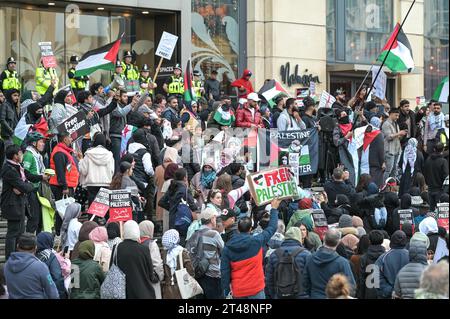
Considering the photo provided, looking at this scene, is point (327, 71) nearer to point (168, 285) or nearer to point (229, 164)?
point (229, 164)

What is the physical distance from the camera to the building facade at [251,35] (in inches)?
1113

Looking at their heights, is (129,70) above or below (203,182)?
above

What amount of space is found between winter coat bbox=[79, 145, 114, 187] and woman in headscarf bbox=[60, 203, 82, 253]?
2.10 m

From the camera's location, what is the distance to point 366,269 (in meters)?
13.3

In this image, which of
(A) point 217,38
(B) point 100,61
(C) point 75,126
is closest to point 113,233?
(C) point 75,126

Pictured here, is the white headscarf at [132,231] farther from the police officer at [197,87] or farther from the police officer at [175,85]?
the police officer at [175,85]

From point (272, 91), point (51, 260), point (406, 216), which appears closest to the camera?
point (51, 260)

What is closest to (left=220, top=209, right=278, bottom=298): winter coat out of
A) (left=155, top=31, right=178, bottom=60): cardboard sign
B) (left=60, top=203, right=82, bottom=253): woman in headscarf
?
(left=60, top=203, right=82, bottom=253): woman in headscarf

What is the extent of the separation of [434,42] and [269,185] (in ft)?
81.1

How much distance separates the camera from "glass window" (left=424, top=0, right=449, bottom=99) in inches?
1451

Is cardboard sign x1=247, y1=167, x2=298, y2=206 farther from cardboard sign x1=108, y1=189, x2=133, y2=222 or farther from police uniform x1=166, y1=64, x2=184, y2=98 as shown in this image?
police uniform x1=166, y1=64, x2=184, y2=98

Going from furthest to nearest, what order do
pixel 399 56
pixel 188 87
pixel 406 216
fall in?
pixel 188 87, pixel 399 56, pixel 406 216

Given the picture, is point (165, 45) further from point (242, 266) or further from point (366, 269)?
point (242, 266)
